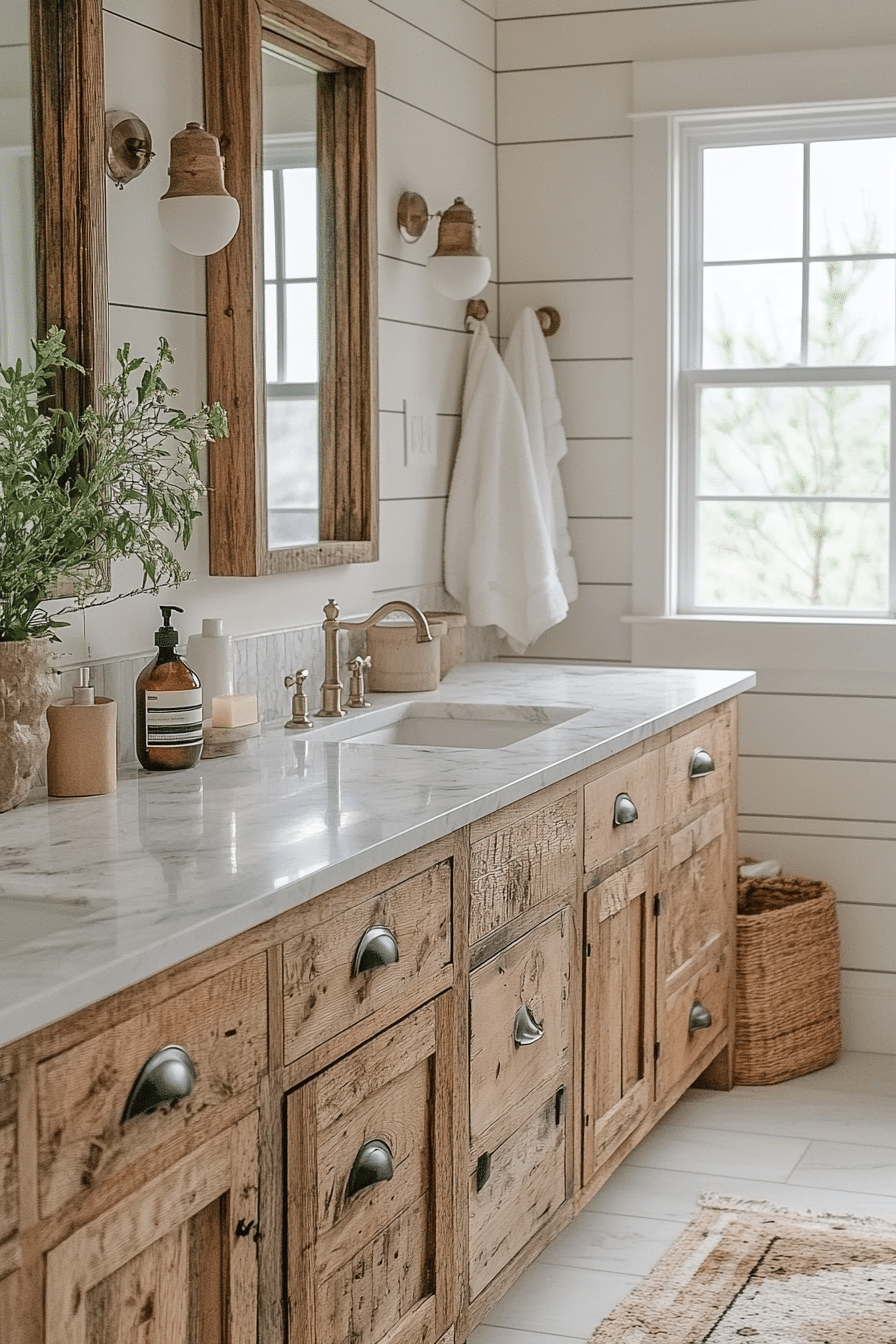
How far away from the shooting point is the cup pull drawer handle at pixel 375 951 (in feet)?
5.73

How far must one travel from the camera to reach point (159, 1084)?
4.49 ft

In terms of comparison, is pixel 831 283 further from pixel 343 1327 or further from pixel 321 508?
pixel 343 1327

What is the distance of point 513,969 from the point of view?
2.22 metres

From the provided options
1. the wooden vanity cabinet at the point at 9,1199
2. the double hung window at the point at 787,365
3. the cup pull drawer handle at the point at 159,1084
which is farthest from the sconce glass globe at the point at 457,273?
the wooden vanity cabinet at the point at 9,1199

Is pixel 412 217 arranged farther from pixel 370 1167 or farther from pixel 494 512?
pixel 370 1167

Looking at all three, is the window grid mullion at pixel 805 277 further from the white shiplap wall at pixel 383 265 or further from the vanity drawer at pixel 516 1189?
the vanity drawer at pixel 516 1189

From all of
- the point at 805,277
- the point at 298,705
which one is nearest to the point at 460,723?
the point at 298,705

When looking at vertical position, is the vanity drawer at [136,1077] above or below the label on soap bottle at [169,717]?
below

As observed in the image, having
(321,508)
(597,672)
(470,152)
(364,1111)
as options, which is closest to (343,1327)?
(364,1111)

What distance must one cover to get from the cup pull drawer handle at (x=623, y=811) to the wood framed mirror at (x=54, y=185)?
109cm

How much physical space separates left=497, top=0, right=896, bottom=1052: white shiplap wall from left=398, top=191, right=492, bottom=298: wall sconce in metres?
0.58

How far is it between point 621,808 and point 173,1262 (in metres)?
1.35

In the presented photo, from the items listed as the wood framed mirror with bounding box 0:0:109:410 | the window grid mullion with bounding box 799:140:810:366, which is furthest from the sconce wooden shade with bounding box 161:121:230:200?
the window grid mullion with bounding box 799:140:810:366

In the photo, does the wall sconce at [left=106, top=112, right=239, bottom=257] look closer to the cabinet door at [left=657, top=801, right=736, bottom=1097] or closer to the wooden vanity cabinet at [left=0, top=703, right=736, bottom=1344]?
the wooden vanity cabinet at [left=0, top=703, right=736, bottom=1344]
